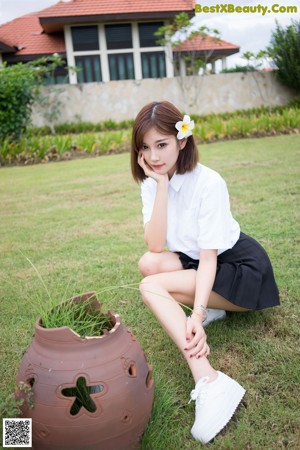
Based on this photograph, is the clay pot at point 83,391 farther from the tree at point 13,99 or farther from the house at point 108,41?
the house at point 108,41

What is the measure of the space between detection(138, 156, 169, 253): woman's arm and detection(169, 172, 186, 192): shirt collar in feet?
0.31

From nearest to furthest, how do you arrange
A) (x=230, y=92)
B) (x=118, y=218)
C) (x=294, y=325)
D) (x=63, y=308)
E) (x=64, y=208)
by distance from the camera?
(x=63, y=308) < (x=294, y=325) < (x=118, y=218) < (x=64, y=208) < (x=230, y=92)

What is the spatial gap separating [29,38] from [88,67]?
389 cm

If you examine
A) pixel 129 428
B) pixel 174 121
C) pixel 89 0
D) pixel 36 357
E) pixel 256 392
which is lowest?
pixel 256 392

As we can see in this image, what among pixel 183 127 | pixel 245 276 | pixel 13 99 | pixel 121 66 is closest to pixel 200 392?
pixel 245 276

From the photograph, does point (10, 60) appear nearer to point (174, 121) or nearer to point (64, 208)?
point (64, 208)

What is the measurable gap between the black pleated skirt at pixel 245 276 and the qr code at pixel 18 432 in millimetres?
1047

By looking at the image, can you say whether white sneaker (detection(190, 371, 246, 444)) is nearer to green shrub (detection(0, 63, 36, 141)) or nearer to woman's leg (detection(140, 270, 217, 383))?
woman's leg (detection(140, 270, 217, 383))

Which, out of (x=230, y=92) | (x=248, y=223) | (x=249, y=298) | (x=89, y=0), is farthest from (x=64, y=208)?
(x=89, y=0)

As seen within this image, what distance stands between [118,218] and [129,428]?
10.8ft

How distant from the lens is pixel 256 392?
1866 mm

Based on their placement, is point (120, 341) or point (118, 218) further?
point (118, 218)

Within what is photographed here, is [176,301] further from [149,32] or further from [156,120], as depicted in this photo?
[149,32]

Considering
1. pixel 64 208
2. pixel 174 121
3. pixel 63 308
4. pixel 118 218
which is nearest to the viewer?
pixel 63 308
